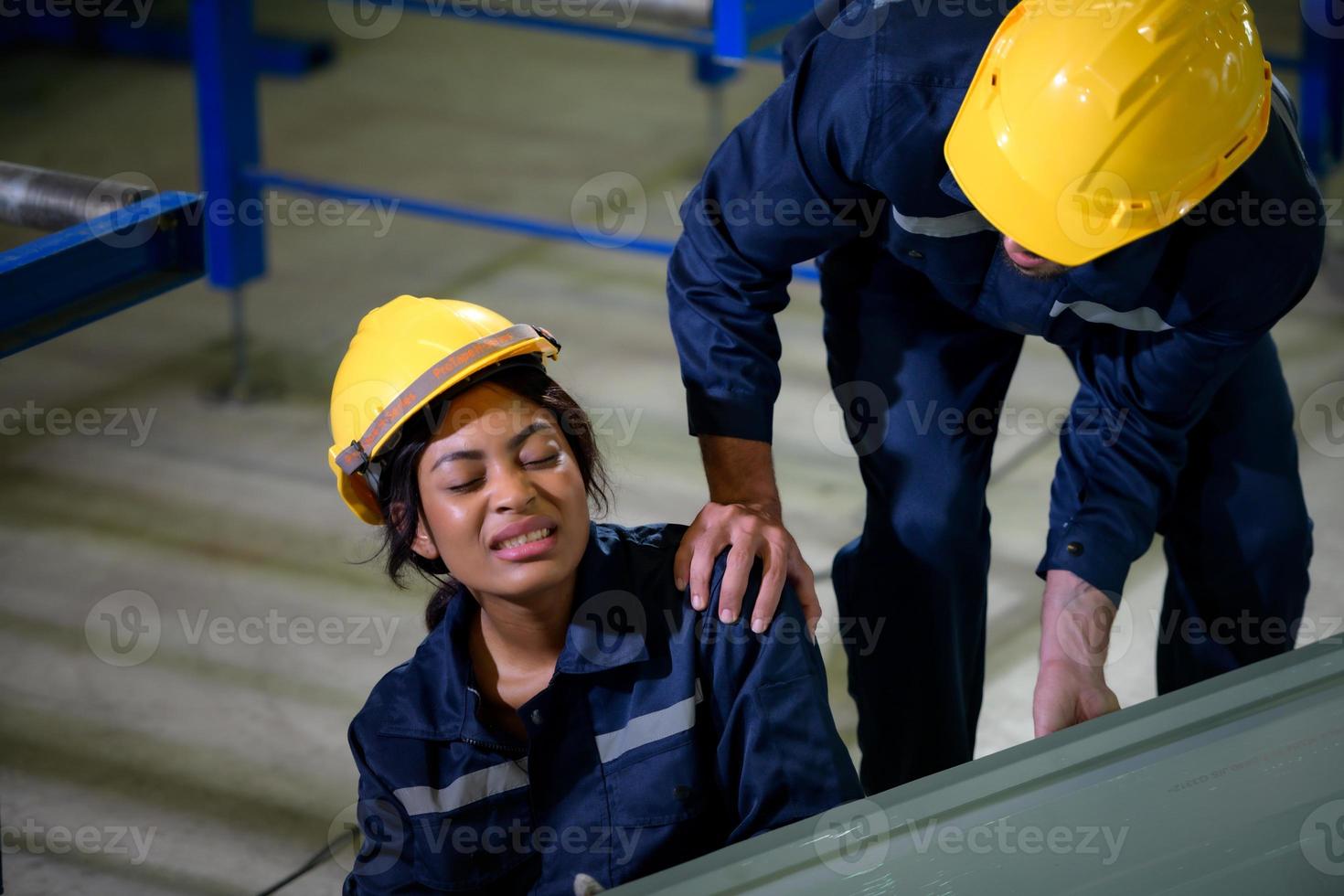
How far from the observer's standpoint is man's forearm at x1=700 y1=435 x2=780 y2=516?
7.20 ft

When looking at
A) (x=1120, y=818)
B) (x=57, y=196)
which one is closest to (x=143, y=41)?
(x=57, y=196)

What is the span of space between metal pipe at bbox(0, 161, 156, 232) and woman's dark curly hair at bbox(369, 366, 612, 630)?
0.65m

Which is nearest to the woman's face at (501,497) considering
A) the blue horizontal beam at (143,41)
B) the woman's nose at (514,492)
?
the woman's nose at (514,492)

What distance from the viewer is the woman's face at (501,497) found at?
6.27ft

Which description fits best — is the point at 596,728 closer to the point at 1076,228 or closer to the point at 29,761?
the point at 1076,228

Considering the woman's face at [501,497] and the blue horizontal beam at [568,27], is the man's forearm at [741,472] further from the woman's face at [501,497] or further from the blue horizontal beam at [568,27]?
the blue horizontal beam at [568,27]

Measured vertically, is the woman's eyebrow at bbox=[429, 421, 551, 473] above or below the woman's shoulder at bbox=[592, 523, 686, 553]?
above

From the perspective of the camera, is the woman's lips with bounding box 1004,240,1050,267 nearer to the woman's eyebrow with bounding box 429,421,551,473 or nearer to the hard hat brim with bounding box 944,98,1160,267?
the hard hat brim with bounding box 944,98,1160,267

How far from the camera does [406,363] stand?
1.95 m

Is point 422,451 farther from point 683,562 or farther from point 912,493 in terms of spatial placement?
Result: point 912,493

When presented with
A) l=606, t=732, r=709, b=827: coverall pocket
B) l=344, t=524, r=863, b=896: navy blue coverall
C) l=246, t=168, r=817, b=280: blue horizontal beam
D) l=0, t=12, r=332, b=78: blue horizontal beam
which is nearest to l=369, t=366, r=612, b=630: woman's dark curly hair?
l=344, t=524, r=863, b=896: navy blue coverall

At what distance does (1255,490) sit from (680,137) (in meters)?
4.04

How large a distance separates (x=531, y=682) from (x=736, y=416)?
1.62 ft

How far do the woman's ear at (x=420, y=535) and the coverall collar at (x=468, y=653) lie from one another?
0.08m
